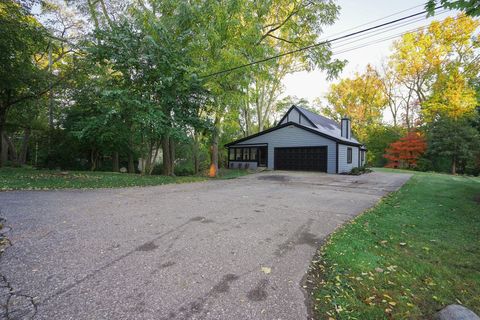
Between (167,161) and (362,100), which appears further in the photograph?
(362,100)

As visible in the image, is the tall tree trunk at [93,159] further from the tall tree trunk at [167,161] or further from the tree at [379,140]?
the tree at [379,140]

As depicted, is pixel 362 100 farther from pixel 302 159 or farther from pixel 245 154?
pixel 245 154

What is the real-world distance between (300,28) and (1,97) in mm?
16242

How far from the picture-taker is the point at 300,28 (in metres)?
13.5

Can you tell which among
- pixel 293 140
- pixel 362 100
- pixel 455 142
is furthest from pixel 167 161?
pixel 362 100

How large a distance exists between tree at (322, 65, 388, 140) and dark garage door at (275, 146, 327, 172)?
→ 18889 mm

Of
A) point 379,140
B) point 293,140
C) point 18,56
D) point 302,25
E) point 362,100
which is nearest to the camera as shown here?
point 18,56

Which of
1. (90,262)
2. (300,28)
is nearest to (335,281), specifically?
(90,262)

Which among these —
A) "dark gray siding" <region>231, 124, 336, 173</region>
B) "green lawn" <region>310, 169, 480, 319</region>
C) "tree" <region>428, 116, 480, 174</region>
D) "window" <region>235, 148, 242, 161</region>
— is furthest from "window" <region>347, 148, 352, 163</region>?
"green lawn" <region>310, 169, 480, 319</region>

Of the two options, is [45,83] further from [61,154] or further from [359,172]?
[359,172]

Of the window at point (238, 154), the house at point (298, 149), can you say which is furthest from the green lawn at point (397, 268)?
the window at point (238, 154)

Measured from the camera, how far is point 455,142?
21.2 metres

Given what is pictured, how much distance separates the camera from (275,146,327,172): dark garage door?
16500mm

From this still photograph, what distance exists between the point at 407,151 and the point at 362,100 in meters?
10.6
